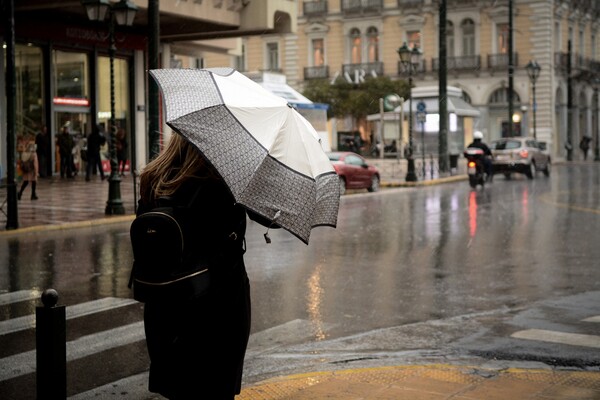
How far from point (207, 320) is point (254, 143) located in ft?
2.54

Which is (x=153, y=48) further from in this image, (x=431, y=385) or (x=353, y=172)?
(x=431, y=385)

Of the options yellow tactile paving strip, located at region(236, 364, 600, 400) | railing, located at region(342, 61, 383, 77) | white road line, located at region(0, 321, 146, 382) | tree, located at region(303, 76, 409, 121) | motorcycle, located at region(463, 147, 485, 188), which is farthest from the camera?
railing, located at region(342, 61, 383, 77)

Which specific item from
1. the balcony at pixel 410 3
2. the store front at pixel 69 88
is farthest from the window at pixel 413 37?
the store front at pixel 69 88

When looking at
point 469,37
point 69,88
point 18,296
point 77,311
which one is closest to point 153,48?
point 18,296

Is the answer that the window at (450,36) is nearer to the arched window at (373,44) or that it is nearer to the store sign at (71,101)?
the arched window at (373,44)

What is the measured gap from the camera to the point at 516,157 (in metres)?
34.7

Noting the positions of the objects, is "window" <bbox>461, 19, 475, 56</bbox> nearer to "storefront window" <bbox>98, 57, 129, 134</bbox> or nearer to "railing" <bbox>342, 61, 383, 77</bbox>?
"railing" <bbox>342, 61, 383, 77</bbox>

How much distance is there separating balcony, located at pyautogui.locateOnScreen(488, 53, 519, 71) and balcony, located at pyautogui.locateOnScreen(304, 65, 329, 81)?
38.8ft

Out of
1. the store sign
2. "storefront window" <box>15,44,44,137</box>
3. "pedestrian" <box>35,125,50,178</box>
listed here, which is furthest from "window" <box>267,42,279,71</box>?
"pedestrian" <box>35,125,50,178</box>

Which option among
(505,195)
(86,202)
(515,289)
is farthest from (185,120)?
(505,195)

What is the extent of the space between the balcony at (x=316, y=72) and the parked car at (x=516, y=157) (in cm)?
3063

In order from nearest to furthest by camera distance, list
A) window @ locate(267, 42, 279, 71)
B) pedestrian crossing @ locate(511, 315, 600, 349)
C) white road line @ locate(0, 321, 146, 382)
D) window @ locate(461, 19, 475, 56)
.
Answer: white road line @ locate(0, 321, 146, 382) → pedestrian crossing @ locate(511, 315, 600, 349) → window @ locate(461, 19, 475, 56) → window @ locate(267, 42, 279, 71)

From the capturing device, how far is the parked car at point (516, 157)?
113 feet

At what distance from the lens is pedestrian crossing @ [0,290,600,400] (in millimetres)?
6258
